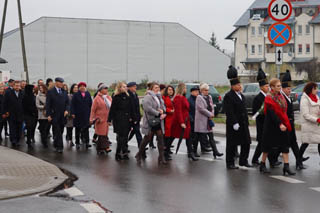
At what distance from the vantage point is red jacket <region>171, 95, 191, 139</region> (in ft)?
44.5

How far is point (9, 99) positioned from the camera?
692 inches

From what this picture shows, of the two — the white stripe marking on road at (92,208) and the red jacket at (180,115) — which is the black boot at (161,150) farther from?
the white stripe marking on road at (92,208)

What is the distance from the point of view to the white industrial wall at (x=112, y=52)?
68625 millimetres

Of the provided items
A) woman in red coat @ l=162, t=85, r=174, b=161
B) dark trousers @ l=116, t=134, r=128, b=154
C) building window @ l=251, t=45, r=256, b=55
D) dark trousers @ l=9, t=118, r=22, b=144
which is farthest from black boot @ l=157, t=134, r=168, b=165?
building window @ l=251, t=45, r=256, b=55

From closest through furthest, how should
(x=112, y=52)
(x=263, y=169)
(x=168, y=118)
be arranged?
(x=263, y=169)
(x=168, y=118)
(x=112, y=52)

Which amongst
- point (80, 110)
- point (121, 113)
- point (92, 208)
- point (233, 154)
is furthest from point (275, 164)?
point (80, 110)

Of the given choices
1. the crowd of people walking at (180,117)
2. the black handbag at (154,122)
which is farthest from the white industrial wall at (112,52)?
the black handbag at (154,122)

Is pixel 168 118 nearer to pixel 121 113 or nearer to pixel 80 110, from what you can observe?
pixel 121 113

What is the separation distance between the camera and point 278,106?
11375mm

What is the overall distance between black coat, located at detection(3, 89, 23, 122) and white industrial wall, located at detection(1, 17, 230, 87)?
50594 mm

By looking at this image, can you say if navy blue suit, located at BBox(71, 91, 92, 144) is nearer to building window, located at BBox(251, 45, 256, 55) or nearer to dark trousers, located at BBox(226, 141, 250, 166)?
dark trousers, located at BBox(226, 141, 250, 166)

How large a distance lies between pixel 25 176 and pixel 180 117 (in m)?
3.94

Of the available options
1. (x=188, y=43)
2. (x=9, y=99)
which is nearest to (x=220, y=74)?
(x=188, y=43)

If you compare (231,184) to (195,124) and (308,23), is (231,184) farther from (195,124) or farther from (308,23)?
(308,23)
